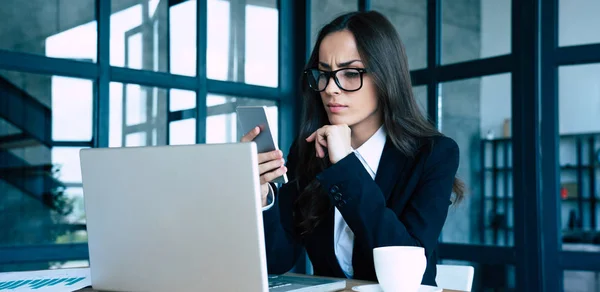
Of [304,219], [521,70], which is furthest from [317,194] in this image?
[521,70]

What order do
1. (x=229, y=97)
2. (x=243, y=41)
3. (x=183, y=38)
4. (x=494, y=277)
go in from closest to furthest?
1. (x=494, y=277)
2. (x=183, y=38)
3. (x=229, y=97)
4. (x=243, y=41)

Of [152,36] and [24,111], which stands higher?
[152,36]

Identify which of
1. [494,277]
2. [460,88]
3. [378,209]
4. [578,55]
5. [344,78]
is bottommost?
[494,277]

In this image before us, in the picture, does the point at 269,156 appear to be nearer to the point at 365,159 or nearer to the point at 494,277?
the point at 365,159

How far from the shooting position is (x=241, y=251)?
3.15 ft

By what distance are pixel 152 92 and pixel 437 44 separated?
5.03ft

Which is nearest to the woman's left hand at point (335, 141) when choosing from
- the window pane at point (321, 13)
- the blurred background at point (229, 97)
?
the blurred background at point (229, 97)

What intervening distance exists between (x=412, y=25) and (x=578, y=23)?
0.87m

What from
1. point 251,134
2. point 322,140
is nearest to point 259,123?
point 251,134

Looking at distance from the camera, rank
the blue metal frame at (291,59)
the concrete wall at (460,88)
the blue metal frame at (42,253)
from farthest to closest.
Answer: the blue metal frame at (291,59)
the concrete wall at (460,88)
the blue metal frame at (42,253)

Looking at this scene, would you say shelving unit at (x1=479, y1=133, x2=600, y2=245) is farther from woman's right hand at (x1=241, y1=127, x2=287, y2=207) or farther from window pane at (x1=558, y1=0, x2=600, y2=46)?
woman's right hand at (x1=241, y1=127, x2=287, y2=207)

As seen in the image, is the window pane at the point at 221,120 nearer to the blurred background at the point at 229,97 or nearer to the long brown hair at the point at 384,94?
the blurred background at the point at 229,97

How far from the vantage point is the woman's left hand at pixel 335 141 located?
1423mm

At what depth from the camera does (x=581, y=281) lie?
9.16 ft
